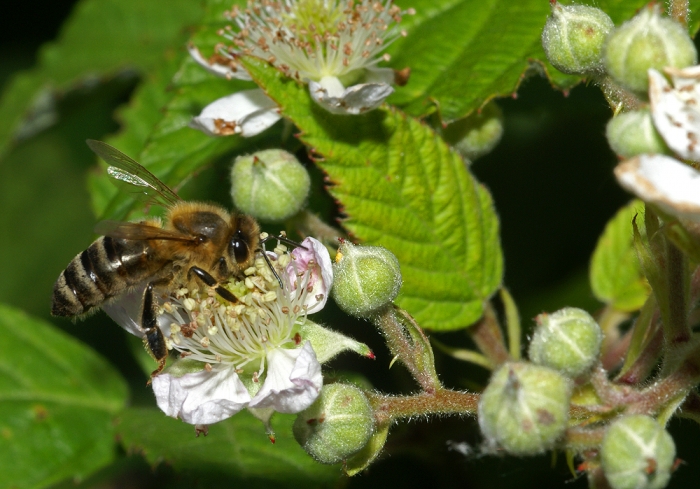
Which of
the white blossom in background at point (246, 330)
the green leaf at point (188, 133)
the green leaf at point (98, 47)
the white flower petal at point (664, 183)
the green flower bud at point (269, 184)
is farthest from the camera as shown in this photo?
the green leaf at point (98, 47)

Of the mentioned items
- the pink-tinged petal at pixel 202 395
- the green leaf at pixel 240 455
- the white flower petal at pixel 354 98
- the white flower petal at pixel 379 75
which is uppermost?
the white flower petal at pixel 354 98

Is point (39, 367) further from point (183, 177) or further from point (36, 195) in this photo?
point (36, 195)

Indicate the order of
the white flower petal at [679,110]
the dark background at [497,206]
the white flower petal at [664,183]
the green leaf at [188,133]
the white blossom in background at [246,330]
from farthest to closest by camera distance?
the dark background at [497,206] → the green leaf at [188,133] → the white blossom in background at [246,330] → the white flower petal at [679,110] → the white flower petal at [664,183]

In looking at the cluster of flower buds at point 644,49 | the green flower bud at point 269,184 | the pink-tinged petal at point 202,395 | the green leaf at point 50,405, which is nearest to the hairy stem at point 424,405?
the pink-tinged petal at point 202,395

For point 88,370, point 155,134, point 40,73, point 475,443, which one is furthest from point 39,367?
point 475,443

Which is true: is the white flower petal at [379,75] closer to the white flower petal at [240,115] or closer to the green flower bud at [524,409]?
the white flower petal at [240,115]
